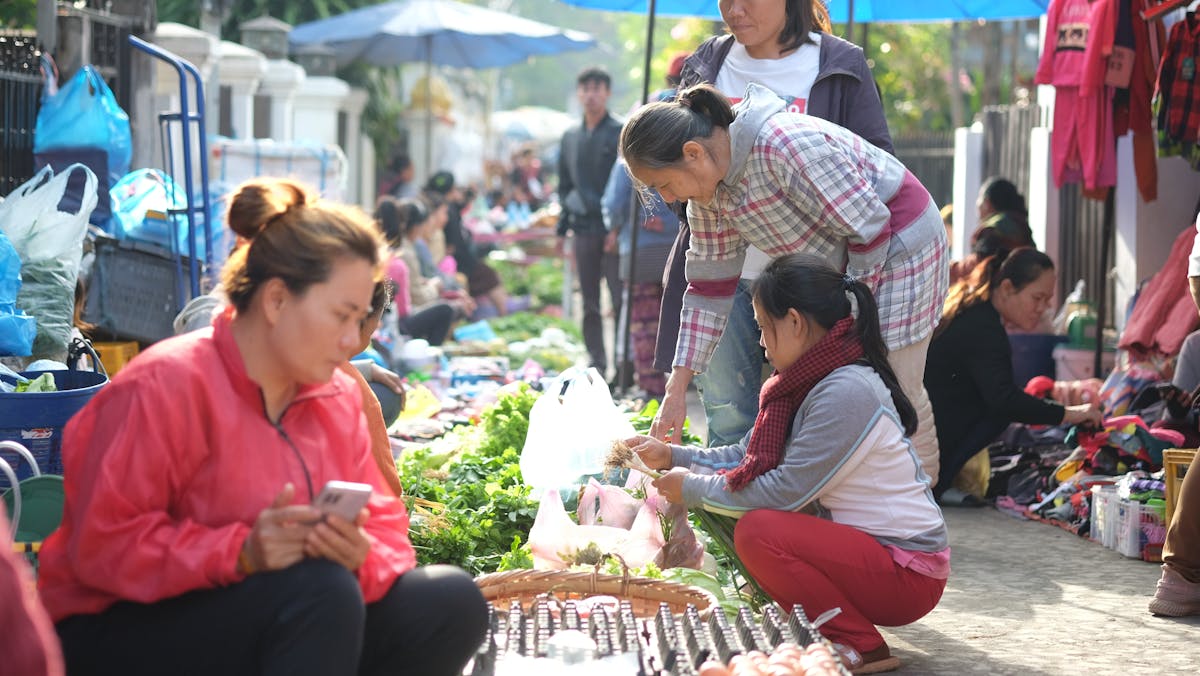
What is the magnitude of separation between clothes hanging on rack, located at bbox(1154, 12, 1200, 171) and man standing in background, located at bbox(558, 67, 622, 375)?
4.50 metres

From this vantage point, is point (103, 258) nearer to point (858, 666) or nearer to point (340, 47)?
point (858, 666)

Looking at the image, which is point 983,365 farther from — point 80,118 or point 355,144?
point 355,144

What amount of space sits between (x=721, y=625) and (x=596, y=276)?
8.20 metres

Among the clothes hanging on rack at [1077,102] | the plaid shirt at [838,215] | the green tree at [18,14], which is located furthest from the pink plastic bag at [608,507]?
the green tree at [18,14]

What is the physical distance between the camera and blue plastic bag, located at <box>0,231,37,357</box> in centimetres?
553

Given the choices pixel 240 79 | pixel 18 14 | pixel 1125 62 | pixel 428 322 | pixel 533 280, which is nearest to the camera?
pixel 1125 62

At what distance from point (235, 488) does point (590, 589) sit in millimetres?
1596

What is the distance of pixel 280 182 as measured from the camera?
2.89 m

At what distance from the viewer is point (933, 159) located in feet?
54.0

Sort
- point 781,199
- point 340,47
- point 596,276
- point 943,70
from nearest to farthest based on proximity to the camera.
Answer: point 781,199, point 596,276, point 340,47, point 943,70

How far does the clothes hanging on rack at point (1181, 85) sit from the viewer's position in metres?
7.22

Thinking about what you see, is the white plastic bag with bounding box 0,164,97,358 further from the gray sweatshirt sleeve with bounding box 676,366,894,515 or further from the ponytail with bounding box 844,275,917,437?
the ponytail with bounding box 844,275,917,437

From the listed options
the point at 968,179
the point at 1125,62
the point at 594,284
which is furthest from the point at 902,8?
the point at 968,179

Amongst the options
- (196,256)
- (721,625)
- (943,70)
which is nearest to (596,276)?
(196,256)
